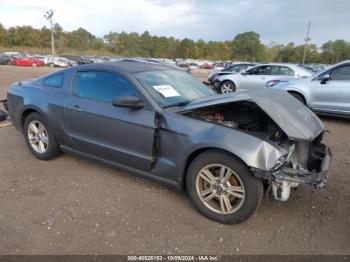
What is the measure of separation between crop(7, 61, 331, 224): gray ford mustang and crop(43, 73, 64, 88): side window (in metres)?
0.02

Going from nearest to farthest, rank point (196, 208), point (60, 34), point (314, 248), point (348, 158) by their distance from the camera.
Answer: point (314, 248) → point (196, 208) → point (348, 158) → point (60, 34)

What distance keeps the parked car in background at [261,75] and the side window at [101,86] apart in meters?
8.55

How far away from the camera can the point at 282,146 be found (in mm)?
3053

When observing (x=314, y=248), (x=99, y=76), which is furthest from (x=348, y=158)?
(x=99, y=76)

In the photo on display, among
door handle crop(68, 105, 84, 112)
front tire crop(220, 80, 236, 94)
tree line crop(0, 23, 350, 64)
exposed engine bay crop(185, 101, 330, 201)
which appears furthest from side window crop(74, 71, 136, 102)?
tree line crop(0, 23, 350, 64)

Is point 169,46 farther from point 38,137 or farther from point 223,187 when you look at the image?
point 223,187

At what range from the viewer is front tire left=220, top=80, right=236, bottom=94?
12896 mm

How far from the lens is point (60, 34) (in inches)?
3799

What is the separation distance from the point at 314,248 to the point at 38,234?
2516 mm

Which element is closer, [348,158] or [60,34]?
[348,158]

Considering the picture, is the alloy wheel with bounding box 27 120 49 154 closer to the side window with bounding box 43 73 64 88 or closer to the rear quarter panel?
the rear quarter panel

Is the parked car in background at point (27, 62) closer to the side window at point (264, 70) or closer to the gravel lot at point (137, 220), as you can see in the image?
the side window at point (264, 70)

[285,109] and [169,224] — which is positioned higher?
[285,109]

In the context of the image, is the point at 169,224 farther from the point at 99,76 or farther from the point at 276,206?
the point at 99,76
